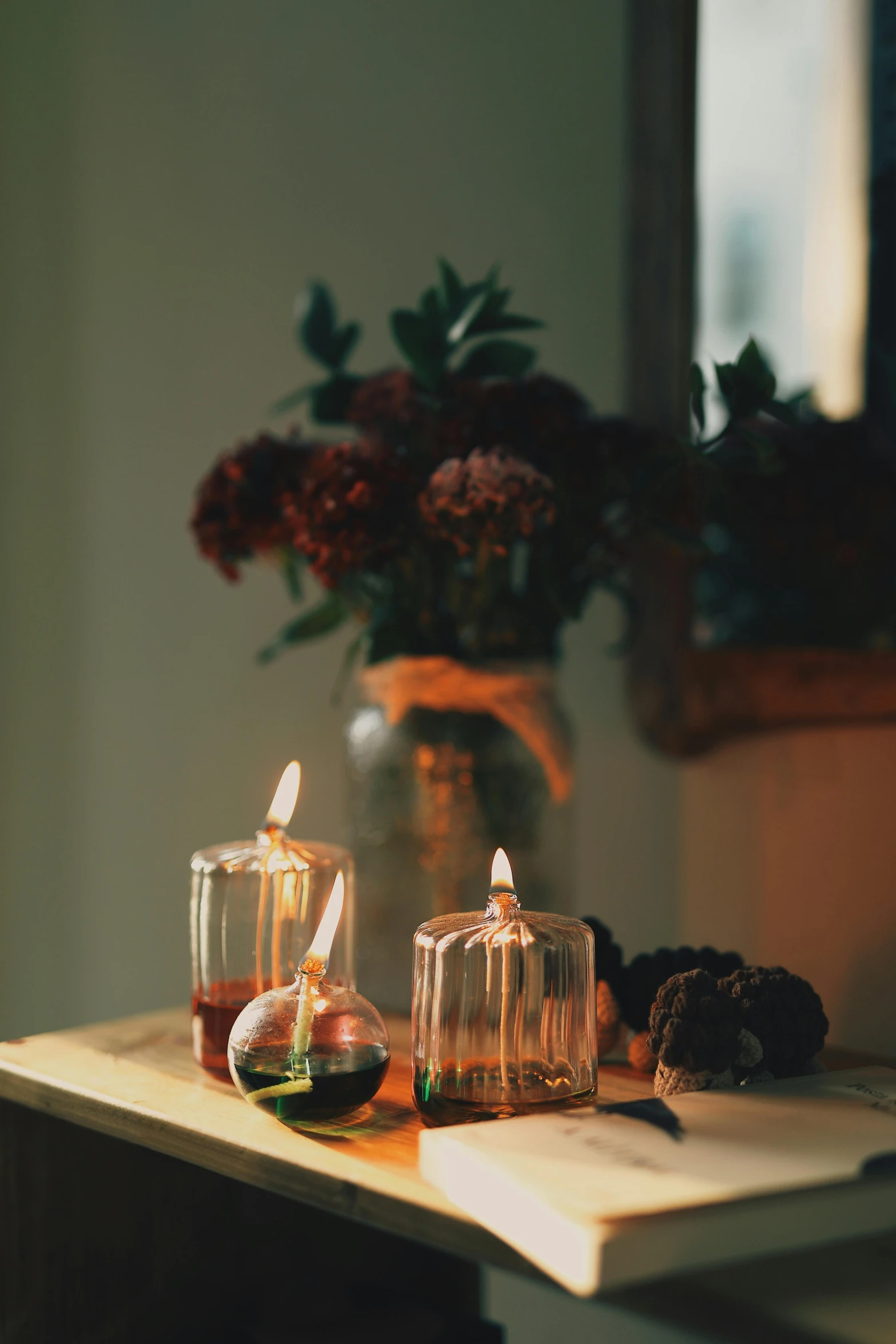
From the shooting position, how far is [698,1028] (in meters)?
0.64

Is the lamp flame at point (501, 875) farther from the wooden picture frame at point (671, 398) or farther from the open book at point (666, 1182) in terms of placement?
the wooden picture frame at point (671, 398)

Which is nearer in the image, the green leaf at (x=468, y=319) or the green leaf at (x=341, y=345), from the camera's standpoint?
the green leaf at (x=468, y=319)

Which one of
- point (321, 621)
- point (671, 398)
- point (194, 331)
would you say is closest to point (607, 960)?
point (321, 621)

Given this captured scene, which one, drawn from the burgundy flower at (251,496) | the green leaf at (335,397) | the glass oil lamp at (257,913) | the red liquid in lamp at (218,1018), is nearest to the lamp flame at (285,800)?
the glass oil lamp at (257,913)

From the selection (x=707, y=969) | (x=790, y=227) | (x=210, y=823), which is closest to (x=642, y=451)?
(x=790, y=227)

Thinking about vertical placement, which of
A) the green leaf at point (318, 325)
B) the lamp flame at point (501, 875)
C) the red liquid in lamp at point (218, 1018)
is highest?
the green leaf at point (318, 325)

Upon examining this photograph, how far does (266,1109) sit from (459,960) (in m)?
0.13

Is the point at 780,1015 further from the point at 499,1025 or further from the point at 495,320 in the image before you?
the point at 495,320

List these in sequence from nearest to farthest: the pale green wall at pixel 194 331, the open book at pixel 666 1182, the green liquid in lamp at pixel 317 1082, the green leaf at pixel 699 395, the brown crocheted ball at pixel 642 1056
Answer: the open book at pixel 666 1182 → the green liquid in lamp at pixel 317 1082 → the brown crocheted ball at pixel 642 1056 → the green leaf at pixel 699 395 → the pale green wall at pixel 194 331

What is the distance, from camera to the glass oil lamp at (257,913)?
78cm

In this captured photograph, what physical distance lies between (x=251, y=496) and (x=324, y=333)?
0.56 ft

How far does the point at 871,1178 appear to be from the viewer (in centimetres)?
52

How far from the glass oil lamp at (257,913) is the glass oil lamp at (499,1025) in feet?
0.54

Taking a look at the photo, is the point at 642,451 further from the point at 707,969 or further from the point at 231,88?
the point at 231,88
